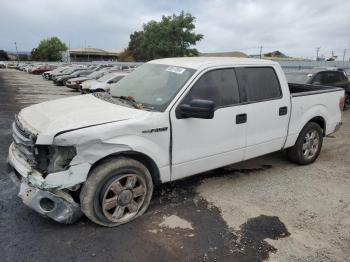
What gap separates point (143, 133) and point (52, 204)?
1151 mm

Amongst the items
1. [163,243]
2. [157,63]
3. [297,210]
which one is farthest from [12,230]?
[297,210]

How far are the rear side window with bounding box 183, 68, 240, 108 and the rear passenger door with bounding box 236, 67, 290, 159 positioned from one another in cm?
15

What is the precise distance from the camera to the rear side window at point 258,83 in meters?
4.68

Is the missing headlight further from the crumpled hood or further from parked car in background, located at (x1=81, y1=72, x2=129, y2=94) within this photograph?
parked car in background, located at (x1=81, y1=72, x2=129, y2=94)

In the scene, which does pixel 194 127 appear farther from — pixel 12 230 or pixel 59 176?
pixel 12 230

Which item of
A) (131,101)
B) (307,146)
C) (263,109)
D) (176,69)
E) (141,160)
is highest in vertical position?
(176,69)

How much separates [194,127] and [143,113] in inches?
26.1

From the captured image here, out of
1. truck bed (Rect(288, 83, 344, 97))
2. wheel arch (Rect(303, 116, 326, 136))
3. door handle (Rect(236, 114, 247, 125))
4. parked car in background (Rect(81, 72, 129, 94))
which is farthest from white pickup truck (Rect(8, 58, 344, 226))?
parked car in background (Rect(81, 72, 129, 94))

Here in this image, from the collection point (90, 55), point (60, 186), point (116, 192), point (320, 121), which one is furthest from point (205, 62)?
point (90, 55)

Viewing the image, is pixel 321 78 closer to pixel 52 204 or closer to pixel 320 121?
pixel 320 121

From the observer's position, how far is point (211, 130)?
4230 millimetres

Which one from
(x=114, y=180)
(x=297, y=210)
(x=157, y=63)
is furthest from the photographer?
(x=157, y=63)

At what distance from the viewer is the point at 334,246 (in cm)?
348

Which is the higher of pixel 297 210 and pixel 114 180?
pixel 114 180
